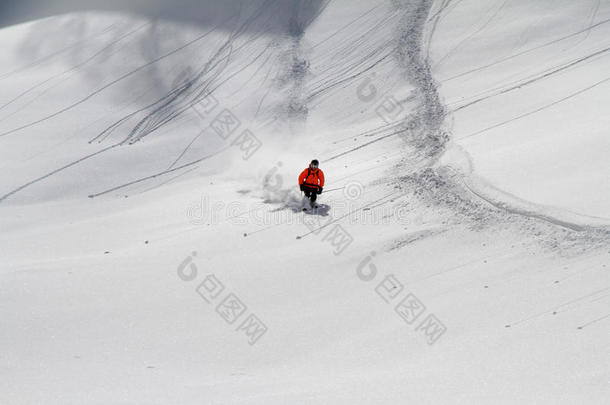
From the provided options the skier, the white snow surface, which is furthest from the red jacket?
the white snow surface

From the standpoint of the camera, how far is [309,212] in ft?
36.0

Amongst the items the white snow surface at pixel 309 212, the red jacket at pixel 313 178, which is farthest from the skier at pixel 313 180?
the white snow surface at pixel 309 212

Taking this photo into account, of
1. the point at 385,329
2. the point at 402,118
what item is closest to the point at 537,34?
the point at 402,118

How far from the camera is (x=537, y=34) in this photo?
14.6m

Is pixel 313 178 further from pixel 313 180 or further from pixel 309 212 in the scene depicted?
pixel 309 212

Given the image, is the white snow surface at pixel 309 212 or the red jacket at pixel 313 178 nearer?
the white snow surface at pixel 309 212

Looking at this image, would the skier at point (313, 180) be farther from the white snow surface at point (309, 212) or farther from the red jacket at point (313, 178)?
the white snow surface at point (309, 212)

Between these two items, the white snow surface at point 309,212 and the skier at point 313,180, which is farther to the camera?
the skier at point 313,180

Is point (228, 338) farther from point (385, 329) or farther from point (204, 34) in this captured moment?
point (204, 34)

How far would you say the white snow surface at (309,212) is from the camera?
278 inches

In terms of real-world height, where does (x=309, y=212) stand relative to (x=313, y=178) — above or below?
below

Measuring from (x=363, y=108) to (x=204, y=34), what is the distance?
5.49 meters

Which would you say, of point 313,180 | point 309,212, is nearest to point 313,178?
point 313,180

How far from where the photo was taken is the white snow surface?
705 centimetres
